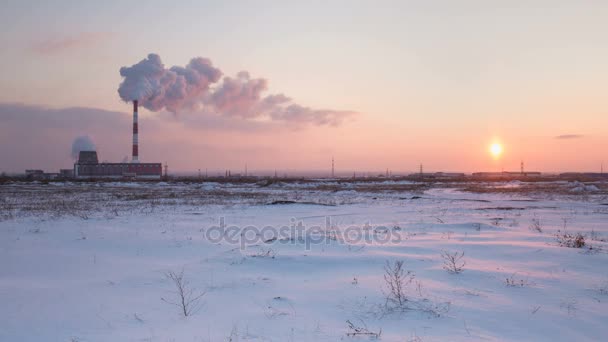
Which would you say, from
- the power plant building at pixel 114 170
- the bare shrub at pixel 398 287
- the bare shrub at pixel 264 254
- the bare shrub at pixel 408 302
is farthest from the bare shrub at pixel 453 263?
the power plant building at pixel 114 170

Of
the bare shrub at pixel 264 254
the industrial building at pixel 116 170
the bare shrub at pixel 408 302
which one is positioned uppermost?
the industrial building at pixel 116 170

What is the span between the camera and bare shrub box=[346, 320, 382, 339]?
15.6 ft

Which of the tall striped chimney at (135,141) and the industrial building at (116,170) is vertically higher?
the tall striped chimney at (135,141)

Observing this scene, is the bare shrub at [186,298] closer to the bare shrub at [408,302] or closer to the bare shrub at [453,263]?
the bare shrub at [408,302]

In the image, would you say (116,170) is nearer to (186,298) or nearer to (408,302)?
(186,298)

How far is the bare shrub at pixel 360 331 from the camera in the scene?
15.6 feet

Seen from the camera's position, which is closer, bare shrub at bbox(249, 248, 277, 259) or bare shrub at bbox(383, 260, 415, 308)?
bare shrub at bbox(383, 260, 415, 308)

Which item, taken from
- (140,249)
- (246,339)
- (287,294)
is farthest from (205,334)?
(140,249)

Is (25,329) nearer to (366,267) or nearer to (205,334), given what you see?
(205,334)

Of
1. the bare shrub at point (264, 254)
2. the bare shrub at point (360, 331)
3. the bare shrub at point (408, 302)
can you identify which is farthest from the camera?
the bare shrub at point (264, 254)

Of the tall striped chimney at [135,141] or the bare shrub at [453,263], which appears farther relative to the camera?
the tall striped chimney at [135,141]

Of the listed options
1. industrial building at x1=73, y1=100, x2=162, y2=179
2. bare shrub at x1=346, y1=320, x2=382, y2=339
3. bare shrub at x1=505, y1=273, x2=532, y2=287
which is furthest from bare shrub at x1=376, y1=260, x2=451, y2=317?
industrial building at x1=73, y1=100, x2=162, y2=179

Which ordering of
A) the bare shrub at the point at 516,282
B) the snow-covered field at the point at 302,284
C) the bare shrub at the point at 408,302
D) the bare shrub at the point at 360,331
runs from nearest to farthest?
1. the bare shrub at the point at 360,331
2. the snow-covered field at the point at 302,284
3. the bare shrub at the point at 408,302
4. the bare shrub at the point at 516,282

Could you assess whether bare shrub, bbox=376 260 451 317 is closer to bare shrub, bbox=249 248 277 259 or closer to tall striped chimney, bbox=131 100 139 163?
bare shrub, bbox=249 248 277 259
